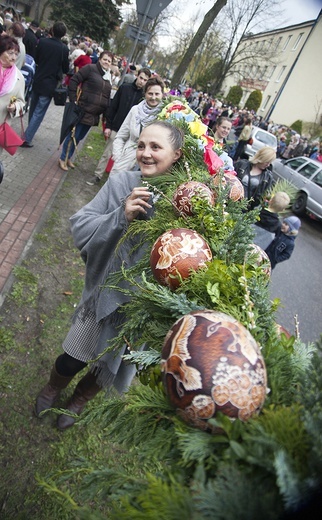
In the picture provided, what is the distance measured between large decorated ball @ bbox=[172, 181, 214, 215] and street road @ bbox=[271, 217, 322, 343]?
3351mm

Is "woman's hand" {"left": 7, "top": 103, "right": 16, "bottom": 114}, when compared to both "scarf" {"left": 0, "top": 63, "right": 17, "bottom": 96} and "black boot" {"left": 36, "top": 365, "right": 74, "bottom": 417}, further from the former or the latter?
"black boot" {"left": 36, "top": 365, "right": 74, "bottom": 417}

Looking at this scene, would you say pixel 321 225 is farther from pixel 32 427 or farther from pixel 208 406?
pixel 208 406

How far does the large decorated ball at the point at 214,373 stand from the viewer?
0.95 meters

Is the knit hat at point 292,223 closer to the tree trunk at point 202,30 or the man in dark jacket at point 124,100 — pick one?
the man in dark jacket at point 124,100

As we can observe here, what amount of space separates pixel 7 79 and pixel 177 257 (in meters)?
4.00

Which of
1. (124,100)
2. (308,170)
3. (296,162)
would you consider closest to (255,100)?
(296,162)

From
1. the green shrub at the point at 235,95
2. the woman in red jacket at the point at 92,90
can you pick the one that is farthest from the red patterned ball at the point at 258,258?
the green shrub at the point at 235,95

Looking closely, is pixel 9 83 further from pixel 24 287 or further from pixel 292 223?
pixel 292 223

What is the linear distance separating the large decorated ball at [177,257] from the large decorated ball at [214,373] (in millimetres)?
397

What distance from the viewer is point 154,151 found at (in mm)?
2270

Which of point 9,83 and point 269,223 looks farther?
point 269,223

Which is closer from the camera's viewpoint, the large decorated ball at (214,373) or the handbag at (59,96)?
the large decorated ball at (214,373)

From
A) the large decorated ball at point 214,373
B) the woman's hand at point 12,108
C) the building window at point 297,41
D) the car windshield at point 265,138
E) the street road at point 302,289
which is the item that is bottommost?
the street road at point 302,289

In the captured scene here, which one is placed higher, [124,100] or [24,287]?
[124,100]
